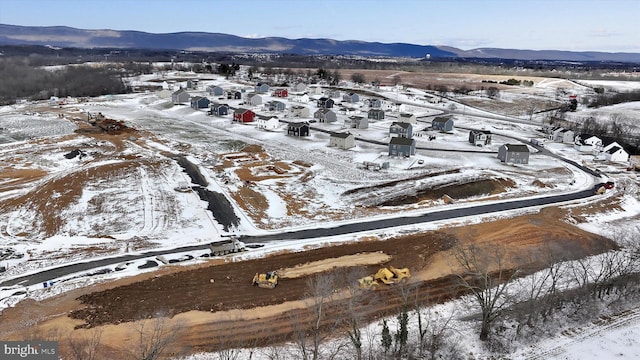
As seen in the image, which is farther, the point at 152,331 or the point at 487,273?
A: the point at 487,273

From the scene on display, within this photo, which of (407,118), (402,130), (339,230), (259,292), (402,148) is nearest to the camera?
(259,292)

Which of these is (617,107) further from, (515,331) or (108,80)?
(108,80)

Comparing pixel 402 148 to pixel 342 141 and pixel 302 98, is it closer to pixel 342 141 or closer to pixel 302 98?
pixel 342 141

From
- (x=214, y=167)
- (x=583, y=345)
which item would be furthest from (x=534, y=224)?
(x=214, y=167)

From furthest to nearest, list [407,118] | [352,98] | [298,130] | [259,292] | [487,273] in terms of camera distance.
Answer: [352,98] → [407,118] → [298,130] → [259,292] → [487,273]

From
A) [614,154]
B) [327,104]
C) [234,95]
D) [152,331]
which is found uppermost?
[234,95]

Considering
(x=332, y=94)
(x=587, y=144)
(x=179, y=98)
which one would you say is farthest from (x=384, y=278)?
(x=332, y=94)

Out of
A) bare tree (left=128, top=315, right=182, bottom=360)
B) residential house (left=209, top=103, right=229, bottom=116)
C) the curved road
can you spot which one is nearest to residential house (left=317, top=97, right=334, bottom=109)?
residential house (left=209, top=103, right=229, bottom=116)
